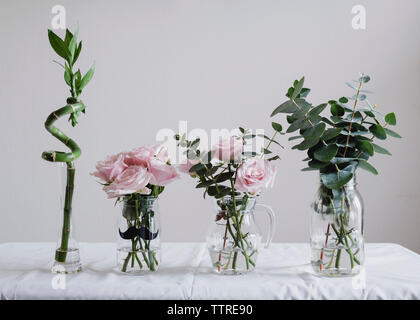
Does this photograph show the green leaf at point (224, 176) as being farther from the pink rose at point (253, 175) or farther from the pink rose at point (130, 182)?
the pink rose at point (130, 182)

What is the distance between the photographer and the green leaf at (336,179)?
3.02 feet

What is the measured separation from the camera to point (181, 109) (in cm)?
240

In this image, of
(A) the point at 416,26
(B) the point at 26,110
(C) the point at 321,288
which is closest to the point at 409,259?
(C) the point at 321,288

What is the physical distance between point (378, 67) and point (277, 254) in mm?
1550

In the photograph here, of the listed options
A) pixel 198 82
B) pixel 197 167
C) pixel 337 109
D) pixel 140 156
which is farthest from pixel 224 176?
pixel 198 82

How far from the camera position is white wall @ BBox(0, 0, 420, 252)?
2361 mm

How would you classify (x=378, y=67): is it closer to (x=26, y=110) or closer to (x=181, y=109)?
(x=181, y=109)

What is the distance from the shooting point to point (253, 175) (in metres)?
0.93

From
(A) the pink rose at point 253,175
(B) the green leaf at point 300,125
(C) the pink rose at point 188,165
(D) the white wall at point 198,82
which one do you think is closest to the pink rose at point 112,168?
(C) the pink rose at point 188,165

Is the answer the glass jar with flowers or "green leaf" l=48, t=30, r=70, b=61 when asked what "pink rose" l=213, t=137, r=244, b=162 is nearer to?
the glass jar with flowers

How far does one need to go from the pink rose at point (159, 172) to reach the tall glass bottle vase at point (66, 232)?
183 mm

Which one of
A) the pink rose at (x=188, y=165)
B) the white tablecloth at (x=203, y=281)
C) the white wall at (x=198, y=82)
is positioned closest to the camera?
the white tablecloth at (x=203, y=281)

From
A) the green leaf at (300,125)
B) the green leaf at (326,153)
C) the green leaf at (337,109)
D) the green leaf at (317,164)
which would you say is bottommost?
the green leaf at (317,164)

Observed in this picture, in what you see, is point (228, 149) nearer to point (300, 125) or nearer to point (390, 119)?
point (300, 125)
